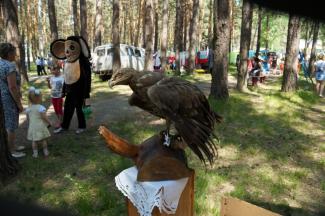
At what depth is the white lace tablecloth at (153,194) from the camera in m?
2.51

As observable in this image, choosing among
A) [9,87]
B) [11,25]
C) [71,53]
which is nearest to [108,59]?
[11,25]

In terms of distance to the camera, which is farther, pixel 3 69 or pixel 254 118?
pixel 254 118

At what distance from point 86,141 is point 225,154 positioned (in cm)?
251

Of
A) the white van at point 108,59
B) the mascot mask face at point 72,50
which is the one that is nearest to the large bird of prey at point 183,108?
the mascot mask face at point 72,50

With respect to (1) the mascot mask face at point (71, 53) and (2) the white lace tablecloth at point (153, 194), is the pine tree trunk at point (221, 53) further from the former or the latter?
(2) the white lace tablecloth at point (153, 194)

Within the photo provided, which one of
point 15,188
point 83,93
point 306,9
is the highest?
point 306,9

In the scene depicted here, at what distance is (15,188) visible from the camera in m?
5.18

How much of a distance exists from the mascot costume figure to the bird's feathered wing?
464 cm

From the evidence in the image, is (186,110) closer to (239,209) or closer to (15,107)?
(239,209)

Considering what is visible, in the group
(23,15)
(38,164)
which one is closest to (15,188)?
(38,164)

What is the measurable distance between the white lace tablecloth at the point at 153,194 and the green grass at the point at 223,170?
61.9 inches

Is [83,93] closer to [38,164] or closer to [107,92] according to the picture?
[38,164]

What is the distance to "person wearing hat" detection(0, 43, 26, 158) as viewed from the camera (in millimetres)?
5688

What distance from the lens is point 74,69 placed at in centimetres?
696
